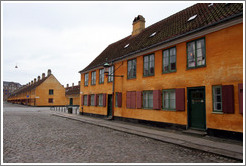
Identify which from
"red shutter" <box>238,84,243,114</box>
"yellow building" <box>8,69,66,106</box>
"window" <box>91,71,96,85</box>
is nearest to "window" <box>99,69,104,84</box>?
"window" <box>91,71,96,85</box>

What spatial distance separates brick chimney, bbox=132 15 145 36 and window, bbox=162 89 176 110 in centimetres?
991

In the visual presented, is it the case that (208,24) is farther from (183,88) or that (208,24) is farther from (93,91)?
(93,91)

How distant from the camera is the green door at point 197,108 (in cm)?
988

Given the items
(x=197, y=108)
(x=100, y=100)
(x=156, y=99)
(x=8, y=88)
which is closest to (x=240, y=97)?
(x=197, y=108)

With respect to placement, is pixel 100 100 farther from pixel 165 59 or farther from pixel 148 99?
pixel 165 59

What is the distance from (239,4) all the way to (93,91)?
1481cm

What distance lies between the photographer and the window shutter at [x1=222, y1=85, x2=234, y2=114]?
8.36 meters

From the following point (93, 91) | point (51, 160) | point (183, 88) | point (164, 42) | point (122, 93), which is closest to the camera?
point (51, 160)

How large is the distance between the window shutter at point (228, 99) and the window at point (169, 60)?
11.4 feet

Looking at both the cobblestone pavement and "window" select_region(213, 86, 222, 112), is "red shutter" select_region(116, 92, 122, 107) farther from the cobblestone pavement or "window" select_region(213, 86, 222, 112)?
"window" select_region(213, 86, 222, 112)

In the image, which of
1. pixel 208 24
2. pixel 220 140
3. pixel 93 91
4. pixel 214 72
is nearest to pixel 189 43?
pixel 208 24

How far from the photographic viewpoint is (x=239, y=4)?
9422 millimetres

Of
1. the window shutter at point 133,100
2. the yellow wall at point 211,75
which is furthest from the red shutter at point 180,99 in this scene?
the window shutter at point 133,100

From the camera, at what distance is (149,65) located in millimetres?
13391
